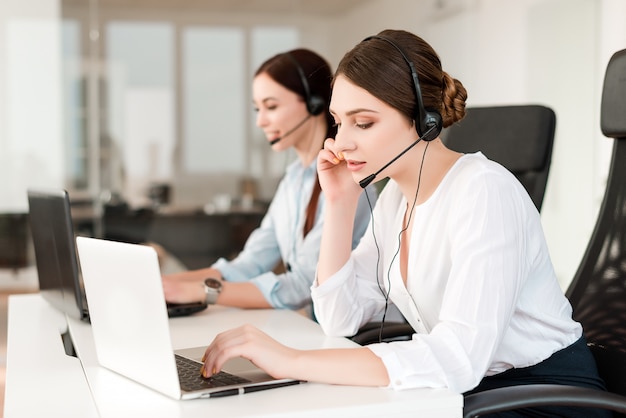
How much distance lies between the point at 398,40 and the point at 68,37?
3413 millimetres

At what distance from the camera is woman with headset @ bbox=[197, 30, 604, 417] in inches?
50.1

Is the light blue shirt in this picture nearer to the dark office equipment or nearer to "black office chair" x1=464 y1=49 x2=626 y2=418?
"black office chair" x1=464 y1=49 x2=626 y2=418

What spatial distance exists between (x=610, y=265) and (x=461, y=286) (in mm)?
638

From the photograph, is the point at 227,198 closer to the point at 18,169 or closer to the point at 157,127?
the point at 157,127

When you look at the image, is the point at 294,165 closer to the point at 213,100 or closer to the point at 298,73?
the point at 298,73

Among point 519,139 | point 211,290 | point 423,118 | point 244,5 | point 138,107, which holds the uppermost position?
point 244,5

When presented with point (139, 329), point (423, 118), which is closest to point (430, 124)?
point (423, 118)

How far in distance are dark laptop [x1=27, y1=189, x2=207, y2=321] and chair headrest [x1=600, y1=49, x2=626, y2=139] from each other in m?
1.04

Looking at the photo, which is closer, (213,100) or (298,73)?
(298,73)

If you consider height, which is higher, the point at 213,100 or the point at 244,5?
the point at 244,5

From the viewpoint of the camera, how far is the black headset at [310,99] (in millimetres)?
2373

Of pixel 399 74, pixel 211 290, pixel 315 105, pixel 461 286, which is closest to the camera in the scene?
pixel 461 286

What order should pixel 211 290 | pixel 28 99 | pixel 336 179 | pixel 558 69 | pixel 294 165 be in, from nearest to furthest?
pixel 336 179, pixel 211 290, pixel 294 165, pixel 558 69, pixel 28 99

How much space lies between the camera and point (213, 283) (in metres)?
2.02
